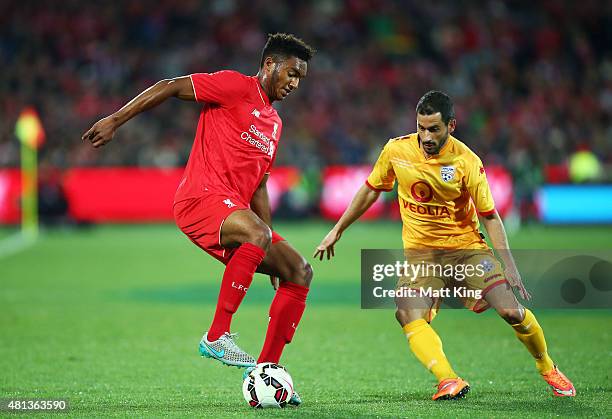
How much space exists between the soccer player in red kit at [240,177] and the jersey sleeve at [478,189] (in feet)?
3.84

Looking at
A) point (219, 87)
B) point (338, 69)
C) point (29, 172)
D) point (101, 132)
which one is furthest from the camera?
point (338, 69)

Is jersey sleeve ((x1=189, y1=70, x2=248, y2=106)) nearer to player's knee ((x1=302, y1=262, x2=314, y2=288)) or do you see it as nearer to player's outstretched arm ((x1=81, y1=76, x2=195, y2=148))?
player's outstretched arm ((x1=81, y1=76, x2=195, y2=148))

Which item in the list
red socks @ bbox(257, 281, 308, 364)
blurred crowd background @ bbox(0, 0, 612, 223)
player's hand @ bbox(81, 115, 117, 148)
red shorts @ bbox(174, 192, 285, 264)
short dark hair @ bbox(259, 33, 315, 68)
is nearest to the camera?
player's hand @ bbox(81, 115, 117, 148)

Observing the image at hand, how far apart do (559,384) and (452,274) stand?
991 mm

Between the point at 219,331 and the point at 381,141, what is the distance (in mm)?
20621

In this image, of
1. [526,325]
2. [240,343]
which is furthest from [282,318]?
[240,343]

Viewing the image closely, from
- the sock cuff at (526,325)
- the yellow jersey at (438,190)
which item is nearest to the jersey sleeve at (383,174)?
the yellow jersey at (438,190)

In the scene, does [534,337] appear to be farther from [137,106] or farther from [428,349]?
[137,106]

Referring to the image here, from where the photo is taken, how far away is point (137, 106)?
569cm

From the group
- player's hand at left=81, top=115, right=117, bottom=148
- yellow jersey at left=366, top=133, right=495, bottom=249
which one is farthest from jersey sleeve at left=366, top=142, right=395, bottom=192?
player's hand at left=81, top=115, right=117, bottom=148

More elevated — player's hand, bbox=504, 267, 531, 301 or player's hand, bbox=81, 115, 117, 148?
player's hand, bbox=81, 115, 117, 148

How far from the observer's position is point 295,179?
2428 cm

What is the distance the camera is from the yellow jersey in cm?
611

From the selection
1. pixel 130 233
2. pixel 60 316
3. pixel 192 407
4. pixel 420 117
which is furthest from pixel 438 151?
pixel 130 233
